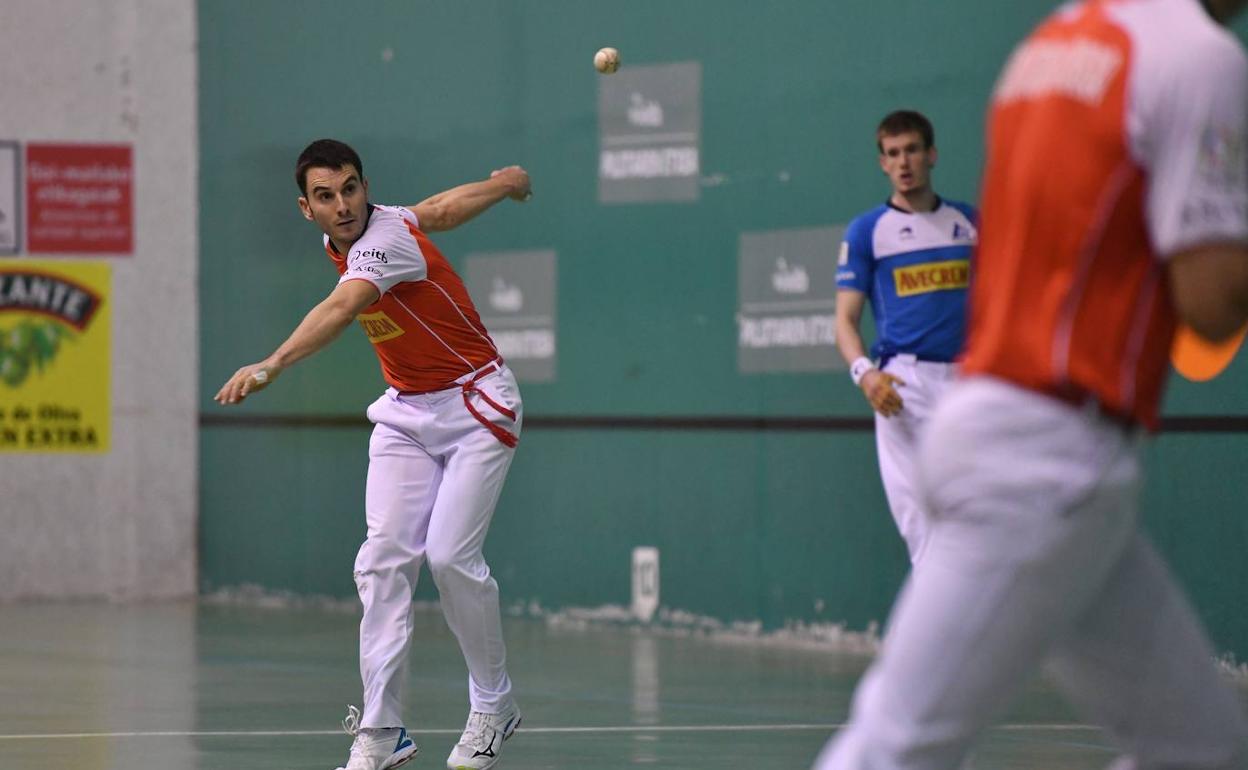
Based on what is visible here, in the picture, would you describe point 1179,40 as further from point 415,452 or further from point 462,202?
point 462,202

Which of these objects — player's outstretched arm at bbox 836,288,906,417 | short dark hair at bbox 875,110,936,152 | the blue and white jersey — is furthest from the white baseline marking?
short dark hair at bbox 875,110,936,152

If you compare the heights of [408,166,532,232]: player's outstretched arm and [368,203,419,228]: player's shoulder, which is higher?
[408,166,532,232]: player's outstretched arm

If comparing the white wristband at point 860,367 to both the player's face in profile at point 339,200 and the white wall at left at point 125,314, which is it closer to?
the player's face in profile at point 339,200

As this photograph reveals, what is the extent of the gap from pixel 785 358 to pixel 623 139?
1.46 metres

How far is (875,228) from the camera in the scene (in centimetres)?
682

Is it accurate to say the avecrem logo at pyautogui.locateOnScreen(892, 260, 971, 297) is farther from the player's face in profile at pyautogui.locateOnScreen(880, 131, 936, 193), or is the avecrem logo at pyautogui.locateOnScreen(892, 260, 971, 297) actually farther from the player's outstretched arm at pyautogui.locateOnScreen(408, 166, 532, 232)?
the player's outstretched arm at pyautogui.locateOnScreen(408, 166, 532, 232)

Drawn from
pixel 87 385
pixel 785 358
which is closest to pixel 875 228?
pixel 785 358

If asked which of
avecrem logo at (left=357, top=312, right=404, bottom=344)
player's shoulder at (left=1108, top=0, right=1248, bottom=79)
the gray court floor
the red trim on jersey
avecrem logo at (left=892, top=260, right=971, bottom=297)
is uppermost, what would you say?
player's shoulder at (left=1108, top=0, right=1248, bottom=79)

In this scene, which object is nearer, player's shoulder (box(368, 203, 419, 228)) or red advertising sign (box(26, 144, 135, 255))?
player's shoulder (box(368, 203, 419, 228))

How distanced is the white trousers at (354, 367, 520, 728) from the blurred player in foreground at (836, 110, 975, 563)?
4.36ft

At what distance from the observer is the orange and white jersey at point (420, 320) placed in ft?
19.0

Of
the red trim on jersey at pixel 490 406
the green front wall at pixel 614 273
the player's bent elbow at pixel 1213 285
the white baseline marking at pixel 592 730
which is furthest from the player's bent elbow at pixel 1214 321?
the green front wall at pixel 614 273

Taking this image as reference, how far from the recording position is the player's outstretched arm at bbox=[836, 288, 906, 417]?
652 cm

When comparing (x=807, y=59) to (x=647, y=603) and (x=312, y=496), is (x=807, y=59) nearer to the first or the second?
(x=647, y=603)
